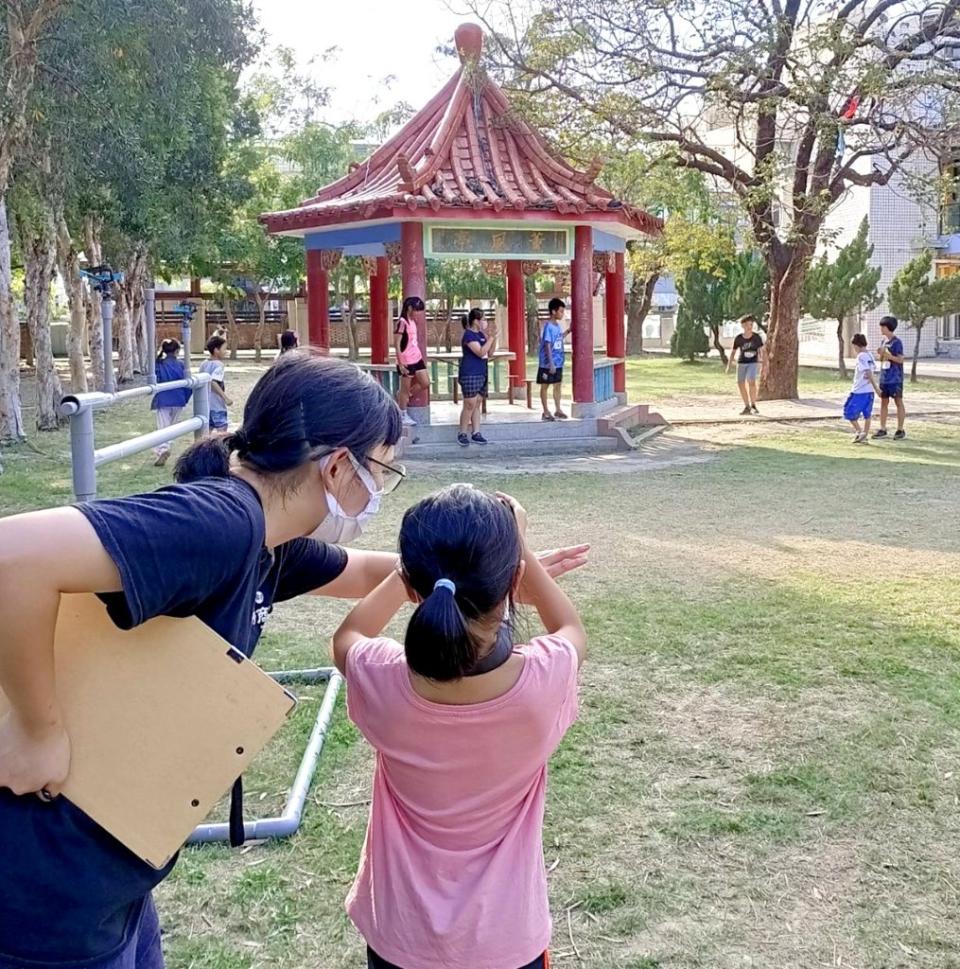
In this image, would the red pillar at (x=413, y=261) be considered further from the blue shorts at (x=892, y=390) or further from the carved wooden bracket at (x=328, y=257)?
the blue shorts at (x=892, y=390)

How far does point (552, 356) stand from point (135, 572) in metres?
12.7

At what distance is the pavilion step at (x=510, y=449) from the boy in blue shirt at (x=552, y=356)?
69cm

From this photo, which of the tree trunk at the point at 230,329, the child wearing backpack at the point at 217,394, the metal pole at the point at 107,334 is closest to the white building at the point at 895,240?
the tree trunk at the point at 230,329

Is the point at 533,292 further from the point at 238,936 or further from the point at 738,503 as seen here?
the point at 238,936

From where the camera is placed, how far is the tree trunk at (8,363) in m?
13.7

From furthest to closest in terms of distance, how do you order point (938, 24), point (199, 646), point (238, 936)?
point (938, 24)
point (238, 936)
point (199, 646)

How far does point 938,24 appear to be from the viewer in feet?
47.5

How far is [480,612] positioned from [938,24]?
49.8 ft

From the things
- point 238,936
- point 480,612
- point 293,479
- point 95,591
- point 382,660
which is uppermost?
point 293,479

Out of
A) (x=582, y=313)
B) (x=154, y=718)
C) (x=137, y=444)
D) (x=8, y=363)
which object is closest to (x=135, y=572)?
(x=154, y=718)

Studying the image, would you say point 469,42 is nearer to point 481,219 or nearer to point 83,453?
point 481,219

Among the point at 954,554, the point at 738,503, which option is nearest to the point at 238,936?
the point at 954,554

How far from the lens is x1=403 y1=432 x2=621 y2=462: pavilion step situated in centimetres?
1288

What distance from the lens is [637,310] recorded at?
1427 inches
